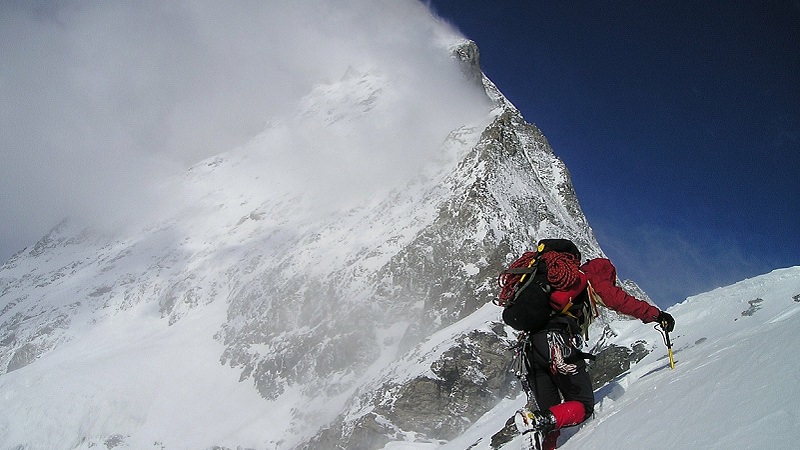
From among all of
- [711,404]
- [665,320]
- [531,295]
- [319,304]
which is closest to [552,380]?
[531,295]

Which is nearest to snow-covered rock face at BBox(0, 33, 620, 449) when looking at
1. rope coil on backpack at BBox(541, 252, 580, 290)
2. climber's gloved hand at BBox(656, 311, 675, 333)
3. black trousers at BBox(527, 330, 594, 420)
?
climber's gloved hand at BBox(656, 311, 675, 333)

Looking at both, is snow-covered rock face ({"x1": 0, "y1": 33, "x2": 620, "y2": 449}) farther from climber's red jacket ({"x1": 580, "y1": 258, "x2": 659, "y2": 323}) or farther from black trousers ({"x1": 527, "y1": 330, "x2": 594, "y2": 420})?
climber's red jacket ({"x1": 580, "y1": 258, "x2": 659, "y2": 323})

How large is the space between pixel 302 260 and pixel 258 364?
17.5 m

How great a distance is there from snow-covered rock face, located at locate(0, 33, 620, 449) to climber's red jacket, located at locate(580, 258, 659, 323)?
4190cm

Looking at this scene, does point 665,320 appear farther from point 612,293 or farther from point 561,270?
point 561,270

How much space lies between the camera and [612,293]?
4535mm

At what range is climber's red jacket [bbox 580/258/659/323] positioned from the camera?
178 inches

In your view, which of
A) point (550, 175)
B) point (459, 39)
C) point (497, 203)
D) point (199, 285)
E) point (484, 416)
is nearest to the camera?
point (484, 416)

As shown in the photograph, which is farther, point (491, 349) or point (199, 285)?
point (199, 285)

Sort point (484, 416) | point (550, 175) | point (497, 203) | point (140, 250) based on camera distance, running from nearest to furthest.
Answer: point (484, 416) < point (497, 203) < point (550, 175) < point (140, 250)

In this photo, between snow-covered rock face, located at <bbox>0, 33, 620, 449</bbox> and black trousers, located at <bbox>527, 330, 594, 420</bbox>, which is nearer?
black trousers, located at <bbox>527, 330, 594, 420</bbox>

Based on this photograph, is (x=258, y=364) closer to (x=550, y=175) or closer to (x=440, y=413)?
(x=440, y=413)

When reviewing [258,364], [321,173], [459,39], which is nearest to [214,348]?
[258,364]

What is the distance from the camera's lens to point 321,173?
11438cm
